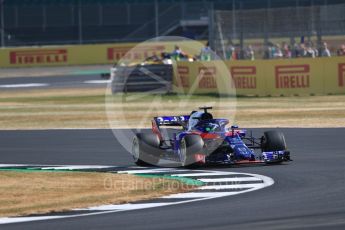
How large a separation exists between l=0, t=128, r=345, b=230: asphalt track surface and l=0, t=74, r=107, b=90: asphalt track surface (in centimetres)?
2764

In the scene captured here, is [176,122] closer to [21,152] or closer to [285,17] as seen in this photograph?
[21,152]

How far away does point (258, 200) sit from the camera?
41.9ft

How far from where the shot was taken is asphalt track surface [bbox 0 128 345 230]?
35.8 feet

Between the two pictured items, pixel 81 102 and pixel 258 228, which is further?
pixel 81 102

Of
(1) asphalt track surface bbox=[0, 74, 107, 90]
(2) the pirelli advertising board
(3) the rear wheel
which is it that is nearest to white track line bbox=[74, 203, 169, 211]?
(3) the rear wheel

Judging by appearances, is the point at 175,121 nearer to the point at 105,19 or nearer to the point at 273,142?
the point at 273,142

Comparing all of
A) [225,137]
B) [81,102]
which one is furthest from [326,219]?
[81,102]

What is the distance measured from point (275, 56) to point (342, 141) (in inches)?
600

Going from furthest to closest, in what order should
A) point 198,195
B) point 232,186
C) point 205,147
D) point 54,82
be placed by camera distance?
point 54,82
point 205,147
point 232,186
point 198,195

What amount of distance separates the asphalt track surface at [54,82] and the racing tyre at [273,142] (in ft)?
103

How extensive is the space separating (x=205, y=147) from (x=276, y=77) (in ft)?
62.1

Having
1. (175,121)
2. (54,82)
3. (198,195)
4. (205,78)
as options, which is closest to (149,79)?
(205,78)

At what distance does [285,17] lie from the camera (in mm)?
35719

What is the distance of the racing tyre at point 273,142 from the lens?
17.4 metres
